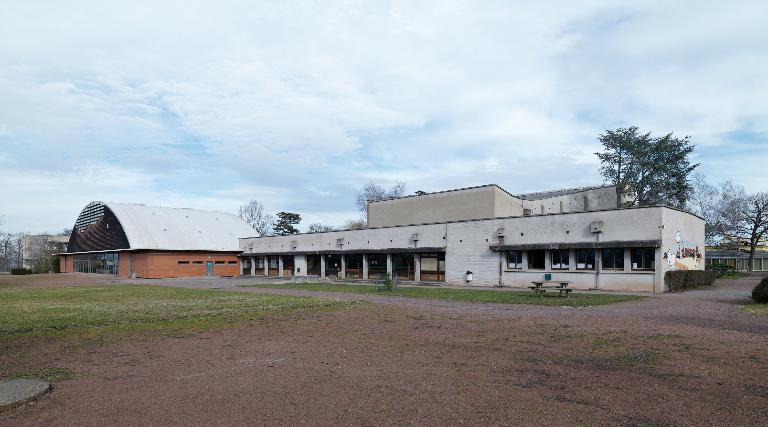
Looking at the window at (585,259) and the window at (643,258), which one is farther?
the window at (585,259)

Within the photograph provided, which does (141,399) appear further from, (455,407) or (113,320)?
(113,320)

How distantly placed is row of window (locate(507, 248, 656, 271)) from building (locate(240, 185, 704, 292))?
0.05 meters

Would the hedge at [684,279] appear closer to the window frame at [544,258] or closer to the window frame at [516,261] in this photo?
the window frame at [544,258]

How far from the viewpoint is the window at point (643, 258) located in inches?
1097

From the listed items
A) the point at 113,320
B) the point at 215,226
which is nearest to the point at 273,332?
the point at 113,320

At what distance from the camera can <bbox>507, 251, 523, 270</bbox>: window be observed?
33594mm

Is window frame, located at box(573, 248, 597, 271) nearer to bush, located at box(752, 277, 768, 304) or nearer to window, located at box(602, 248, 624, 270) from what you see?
window, located at box(602, 248, 624, 270)

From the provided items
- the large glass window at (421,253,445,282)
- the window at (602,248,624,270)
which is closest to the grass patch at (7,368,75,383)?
the window at (602,248,624,270)

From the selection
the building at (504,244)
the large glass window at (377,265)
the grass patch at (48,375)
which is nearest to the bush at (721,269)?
the building at (504,244)

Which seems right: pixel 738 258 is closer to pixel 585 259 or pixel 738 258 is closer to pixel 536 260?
pixel 536 260

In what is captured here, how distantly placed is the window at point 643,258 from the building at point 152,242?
43.8 metres

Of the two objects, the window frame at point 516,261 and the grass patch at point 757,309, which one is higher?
the window frame at point 516,261

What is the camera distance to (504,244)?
34.4 metres

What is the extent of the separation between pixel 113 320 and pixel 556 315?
13.5 m
